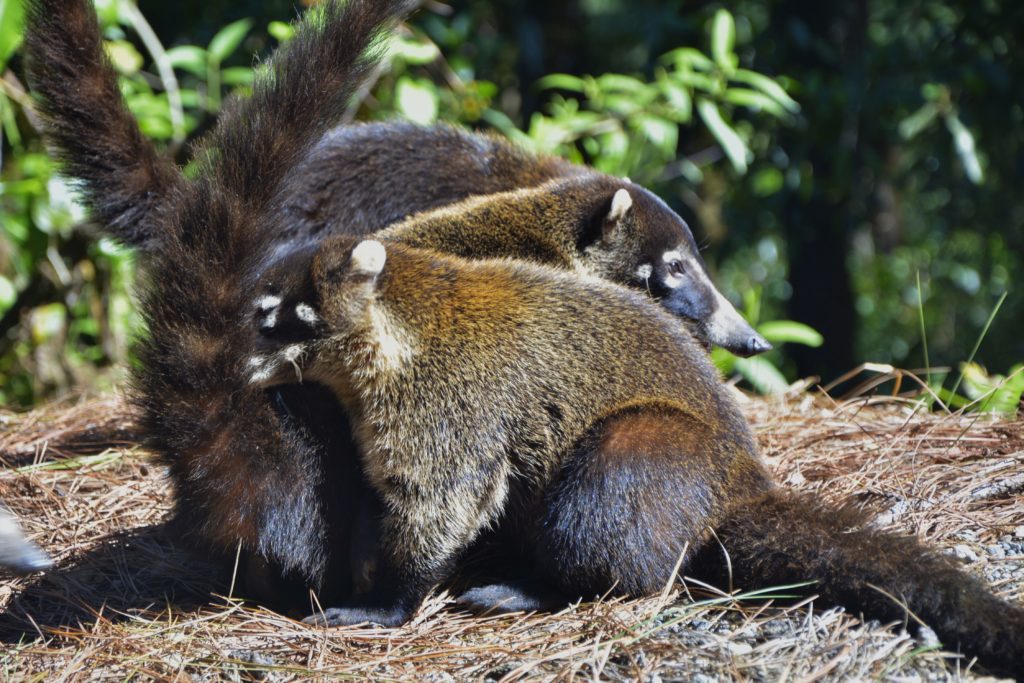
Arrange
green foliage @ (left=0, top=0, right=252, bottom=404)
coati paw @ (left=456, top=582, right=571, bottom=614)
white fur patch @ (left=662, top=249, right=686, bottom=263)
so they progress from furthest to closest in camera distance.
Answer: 1. green foliage @ (left=0, top=0, right=252, bottom=404)
2. white fur patch @ (left=662, top=249, right=686, bottom=263)
3. coati paw @ (left=456, top=582, right=571, bottom=614)

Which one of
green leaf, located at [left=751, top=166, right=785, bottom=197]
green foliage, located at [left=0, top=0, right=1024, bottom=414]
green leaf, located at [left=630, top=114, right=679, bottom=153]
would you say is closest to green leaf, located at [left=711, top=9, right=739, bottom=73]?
green foliage, located at [left=0, top=0, right=1024, bottom=414]

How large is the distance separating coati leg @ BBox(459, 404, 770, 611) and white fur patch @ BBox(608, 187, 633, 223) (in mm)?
1688

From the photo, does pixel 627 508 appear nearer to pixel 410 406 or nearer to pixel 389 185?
pixel 410 406

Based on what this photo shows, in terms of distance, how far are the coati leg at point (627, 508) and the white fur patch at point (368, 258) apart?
92 cm

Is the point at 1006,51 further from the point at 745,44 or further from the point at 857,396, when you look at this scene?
the point at 857,396

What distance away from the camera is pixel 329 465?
139 inches

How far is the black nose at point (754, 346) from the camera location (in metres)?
4.98

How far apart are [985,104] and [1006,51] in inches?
16.8

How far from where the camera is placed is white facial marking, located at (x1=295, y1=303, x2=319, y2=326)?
3.56 meters

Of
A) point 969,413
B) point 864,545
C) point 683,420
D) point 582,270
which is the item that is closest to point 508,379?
point 683,420

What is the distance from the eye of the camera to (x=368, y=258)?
11.7ft

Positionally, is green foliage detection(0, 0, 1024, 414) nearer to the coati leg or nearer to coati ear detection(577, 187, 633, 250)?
coati ear detection(577, 187, 633, 250)

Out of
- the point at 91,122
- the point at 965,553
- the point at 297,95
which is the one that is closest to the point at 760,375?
the point at 965,553

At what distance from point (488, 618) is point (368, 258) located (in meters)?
1.24
